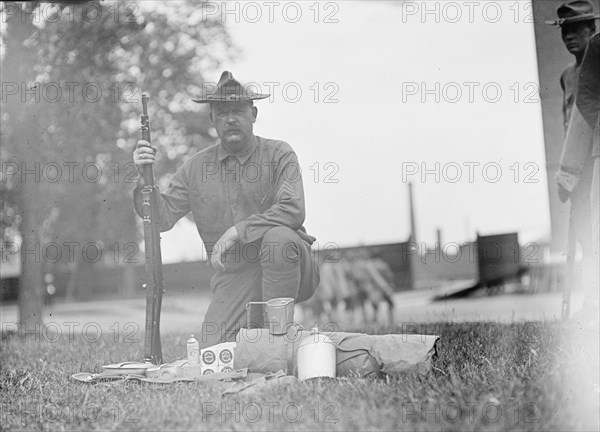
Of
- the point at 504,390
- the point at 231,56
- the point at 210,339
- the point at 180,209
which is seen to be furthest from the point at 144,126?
the point at 504,390

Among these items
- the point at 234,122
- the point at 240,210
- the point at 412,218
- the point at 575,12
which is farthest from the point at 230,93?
the point at 575,12

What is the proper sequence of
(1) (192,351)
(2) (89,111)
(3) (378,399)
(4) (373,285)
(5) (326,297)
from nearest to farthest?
1. (3) (378,399)
2. (1) (192,351)
3. (5) (326,297)
4. (4) (373,285)
5. (2) (89,111)

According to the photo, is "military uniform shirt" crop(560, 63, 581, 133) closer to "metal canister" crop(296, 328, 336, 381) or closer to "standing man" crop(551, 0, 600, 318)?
"standing man" crop(551, 0, 600, 318)

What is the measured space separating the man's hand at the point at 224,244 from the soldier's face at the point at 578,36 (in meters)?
2.92

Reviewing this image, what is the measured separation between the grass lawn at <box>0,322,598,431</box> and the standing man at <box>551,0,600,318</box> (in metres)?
0.94

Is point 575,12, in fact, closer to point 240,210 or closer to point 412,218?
point 412,218

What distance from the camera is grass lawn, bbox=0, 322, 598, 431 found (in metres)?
3.61

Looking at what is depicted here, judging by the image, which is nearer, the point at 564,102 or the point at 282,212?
the point at 282,212

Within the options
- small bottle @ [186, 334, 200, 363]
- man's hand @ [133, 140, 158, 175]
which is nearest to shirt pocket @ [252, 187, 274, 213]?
man's hand @ [133, 140, 158, 175]

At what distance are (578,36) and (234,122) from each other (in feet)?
8.84

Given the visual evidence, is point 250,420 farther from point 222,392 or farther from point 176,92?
point 176,92

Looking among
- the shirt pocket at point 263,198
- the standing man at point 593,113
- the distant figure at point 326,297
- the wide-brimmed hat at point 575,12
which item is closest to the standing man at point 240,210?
the shirt pocket at point 263,198

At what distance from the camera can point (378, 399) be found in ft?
12.7

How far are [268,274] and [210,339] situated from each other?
68cm
